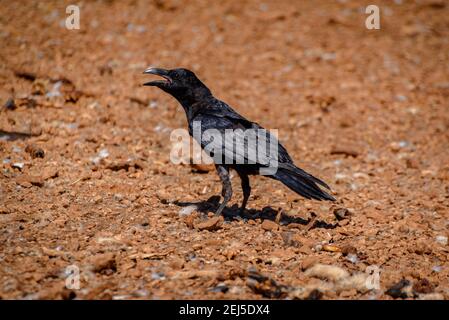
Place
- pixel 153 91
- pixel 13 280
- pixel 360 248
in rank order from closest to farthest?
1. pixel 13 280
2. pixel 360 248
3. pixel 153 91

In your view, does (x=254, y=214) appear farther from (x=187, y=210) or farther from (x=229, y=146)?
(x=229, y=146)

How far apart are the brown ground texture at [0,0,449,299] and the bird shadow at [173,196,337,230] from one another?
0.12 ft

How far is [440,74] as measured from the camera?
12.7 meters

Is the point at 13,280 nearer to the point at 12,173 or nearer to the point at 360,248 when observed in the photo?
the point at 12,173

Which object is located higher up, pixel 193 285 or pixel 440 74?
pixel 440 74

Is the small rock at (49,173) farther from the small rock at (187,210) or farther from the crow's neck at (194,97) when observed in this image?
the crow's neck at (194,97)

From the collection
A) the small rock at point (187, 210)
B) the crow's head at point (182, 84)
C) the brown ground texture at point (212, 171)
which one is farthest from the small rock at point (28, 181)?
the crow's head at point (182, 84)

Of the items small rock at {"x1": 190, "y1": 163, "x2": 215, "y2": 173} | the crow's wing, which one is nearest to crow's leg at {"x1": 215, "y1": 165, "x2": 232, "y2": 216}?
the crow's wing

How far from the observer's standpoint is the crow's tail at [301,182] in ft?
21.1

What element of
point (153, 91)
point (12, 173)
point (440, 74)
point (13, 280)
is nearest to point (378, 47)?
point (440, 74)

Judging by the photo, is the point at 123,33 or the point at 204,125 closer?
the point at 204,125

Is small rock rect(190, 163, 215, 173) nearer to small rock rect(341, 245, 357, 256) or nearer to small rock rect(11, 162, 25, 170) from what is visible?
small rock rect(11, 162, 25, 170)

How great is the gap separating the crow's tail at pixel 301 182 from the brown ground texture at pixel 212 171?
0.45 m

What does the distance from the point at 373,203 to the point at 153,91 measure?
5126 mm
